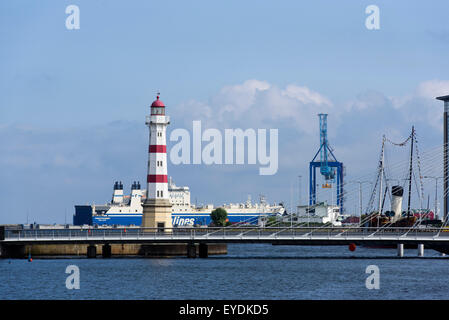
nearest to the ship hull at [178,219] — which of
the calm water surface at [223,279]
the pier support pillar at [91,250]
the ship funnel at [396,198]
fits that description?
the ship funnel at [396,198]

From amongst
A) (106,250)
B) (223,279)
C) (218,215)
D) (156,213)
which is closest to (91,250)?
(106,250)

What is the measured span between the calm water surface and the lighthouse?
508cm

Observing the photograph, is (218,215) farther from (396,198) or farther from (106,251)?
(106,251)

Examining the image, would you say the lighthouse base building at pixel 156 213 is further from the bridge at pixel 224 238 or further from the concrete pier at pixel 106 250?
the concrete pier at pixel 106 250

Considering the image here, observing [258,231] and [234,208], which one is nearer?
[258,231]

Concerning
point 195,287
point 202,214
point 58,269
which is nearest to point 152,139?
point 58,269

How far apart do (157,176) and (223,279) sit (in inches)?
955

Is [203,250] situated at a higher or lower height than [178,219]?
lower

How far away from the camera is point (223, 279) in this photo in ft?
193

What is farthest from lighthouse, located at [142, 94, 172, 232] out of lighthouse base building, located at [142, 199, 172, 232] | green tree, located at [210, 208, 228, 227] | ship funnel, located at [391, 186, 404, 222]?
green tree, located at [210, 208, 228, 227]

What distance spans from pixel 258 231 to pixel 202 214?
382ft

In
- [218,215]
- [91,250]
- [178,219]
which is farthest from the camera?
[178,219]

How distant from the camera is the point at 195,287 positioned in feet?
175
